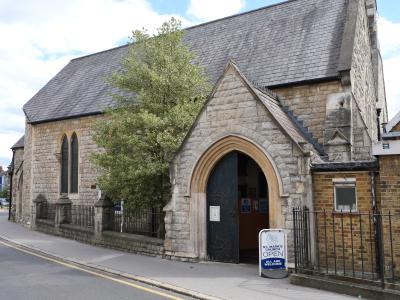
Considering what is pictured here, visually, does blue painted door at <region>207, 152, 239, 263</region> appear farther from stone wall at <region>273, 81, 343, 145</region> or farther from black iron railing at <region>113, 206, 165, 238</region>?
stone wall at <region>273, 81, 343, 145</region>

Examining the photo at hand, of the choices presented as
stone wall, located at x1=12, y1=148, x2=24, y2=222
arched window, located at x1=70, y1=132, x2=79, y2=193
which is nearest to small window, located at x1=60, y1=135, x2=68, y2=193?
arched window, located at x1=70, y1=132, x2=79, y2=193

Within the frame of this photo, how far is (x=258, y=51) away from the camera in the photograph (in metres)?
16.4

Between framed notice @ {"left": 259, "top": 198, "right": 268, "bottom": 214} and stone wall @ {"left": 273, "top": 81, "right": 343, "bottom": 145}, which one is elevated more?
stone wall @ {"left": 273, "top": 81, "right": 343, "bottom": 145}

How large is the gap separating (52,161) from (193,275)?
1529cm

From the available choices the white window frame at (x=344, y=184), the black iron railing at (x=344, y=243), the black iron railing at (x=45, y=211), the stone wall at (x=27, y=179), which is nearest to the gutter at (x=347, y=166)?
the white window frame at (x=344, y=184)

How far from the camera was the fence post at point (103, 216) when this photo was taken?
14.1 meters

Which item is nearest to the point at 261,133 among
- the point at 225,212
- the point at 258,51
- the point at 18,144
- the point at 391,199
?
the point at 225,212

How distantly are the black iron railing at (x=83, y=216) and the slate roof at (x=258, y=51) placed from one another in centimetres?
483

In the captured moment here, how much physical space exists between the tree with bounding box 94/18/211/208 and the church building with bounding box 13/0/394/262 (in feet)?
3.39

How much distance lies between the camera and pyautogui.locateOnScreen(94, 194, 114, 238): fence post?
46.4 feet

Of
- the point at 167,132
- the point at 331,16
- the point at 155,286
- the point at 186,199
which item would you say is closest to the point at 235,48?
the point at 331,16

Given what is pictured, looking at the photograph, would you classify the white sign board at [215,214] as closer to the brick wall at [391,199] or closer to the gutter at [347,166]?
the gutter at [347,166]

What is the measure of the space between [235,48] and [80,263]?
444 inches

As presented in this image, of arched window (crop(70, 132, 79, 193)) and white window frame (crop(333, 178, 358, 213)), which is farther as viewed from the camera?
arched window (crop(70, 132, 79, 193))
